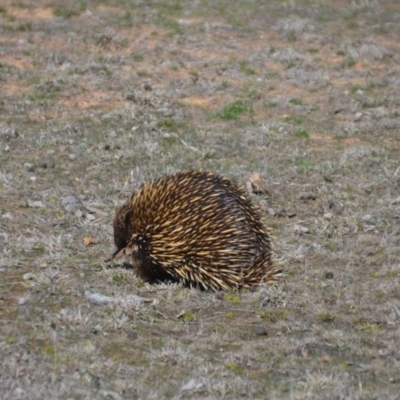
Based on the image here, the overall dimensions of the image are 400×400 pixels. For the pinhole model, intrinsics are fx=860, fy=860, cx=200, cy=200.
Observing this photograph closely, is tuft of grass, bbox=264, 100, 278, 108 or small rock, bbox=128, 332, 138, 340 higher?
small rock, bbox=128, 332, 138, 340

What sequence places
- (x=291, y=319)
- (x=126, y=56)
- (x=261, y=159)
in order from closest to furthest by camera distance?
(x=291, y=319) → (x=261, y=159) → (x=126, y=56)

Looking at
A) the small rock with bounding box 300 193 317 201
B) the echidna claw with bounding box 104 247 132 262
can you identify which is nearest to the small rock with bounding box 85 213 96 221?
the echidna claw with bounding box 104 247 132 262

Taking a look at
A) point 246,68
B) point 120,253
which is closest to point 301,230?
point 120,253

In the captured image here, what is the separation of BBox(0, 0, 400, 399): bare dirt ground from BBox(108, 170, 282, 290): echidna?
0.55 feet

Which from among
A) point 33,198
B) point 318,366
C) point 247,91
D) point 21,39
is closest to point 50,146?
point 33,198

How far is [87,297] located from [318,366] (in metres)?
1.81

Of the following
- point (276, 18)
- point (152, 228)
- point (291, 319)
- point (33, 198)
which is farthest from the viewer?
point (276, 18)

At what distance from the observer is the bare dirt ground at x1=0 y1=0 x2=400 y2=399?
5250 mm

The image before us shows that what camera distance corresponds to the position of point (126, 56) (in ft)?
43.7

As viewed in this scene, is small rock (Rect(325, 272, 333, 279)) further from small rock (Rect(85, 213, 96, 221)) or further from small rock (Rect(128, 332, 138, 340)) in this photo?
small rock (Rect(85, 213, 96, 221))

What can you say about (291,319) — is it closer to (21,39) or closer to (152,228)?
(152,228)

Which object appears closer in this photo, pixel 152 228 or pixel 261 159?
pixel 152 228

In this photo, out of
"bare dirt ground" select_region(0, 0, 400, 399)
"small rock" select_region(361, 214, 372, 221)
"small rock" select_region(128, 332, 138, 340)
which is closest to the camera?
"bare dirt ground" select_region(0, 0, 400, 399)

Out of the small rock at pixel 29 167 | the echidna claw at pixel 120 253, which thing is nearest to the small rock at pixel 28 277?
the echidna claw at pixel 120 253
